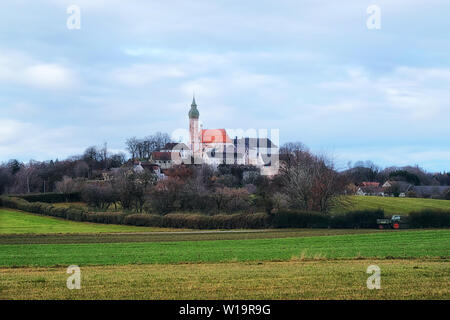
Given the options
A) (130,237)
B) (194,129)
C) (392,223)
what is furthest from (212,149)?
(130,237)

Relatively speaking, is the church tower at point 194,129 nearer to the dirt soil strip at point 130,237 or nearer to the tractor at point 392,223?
the tractor at point 392,223

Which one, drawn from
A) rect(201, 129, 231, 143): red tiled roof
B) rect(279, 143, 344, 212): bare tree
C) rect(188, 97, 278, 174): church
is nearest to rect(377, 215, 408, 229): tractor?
rect(279, 143, 344, 212): bare tree

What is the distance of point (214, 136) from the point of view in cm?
17325

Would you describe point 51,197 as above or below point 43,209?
above

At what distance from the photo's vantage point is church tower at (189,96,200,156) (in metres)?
174

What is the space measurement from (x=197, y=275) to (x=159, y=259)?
966 centimetres

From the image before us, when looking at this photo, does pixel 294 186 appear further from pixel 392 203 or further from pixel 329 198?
pixel 392 203

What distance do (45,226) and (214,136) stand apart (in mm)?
110553

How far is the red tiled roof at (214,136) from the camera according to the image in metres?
172

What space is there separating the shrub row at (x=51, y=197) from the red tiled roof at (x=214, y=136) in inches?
3204

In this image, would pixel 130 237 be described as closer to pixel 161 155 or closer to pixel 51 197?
pixel 51 197
